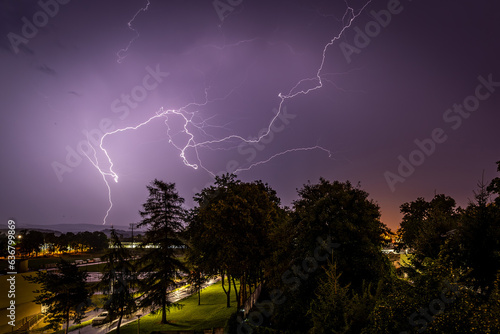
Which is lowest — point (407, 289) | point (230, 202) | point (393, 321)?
point (393, 321)

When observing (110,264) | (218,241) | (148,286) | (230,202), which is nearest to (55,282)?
(110,264)

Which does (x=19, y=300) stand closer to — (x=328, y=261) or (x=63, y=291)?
(x=63, y=291)

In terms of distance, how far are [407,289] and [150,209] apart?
2010cm

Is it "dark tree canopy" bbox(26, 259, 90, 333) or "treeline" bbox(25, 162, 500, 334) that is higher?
"treeline" bbox(25, 162, 500, 334)

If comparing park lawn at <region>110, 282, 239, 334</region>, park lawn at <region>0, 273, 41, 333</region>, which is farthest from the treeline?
park lawn at <region>0, 273, 41, 333</region>

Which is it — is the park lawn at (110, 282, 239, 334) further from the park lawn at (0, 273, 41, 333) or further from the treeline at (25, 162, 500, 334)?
the park lawn at (0, 273, 41, 333)

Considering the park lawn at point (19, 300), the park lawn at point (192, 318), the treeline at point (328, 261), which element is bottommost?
the park lawn at point (192, 318)

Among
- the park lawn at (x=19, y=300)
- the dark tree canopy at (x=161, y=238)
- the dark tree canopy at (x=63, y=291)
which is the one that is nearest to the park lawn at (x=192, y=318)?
the dark tree canopy at (x=161, y=238)

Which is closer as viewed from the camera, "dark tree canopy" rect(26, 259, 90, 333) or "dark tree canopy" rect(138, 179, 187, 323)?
"dark tree canopy" rect(26, 259, 90, 333)

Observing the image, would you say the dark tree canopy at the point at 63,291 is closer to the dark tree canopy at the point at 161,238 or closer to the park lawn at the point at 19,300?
the dark tree canopy at the point at 161,238

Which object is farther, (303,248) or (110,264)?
(110,264)

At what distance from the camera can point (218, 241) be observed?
19109mm

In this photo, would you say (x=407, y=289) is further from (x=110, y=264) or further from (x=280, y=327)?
(x=110, y=264)

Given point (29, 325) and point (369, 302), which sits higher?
point (369, 302)
